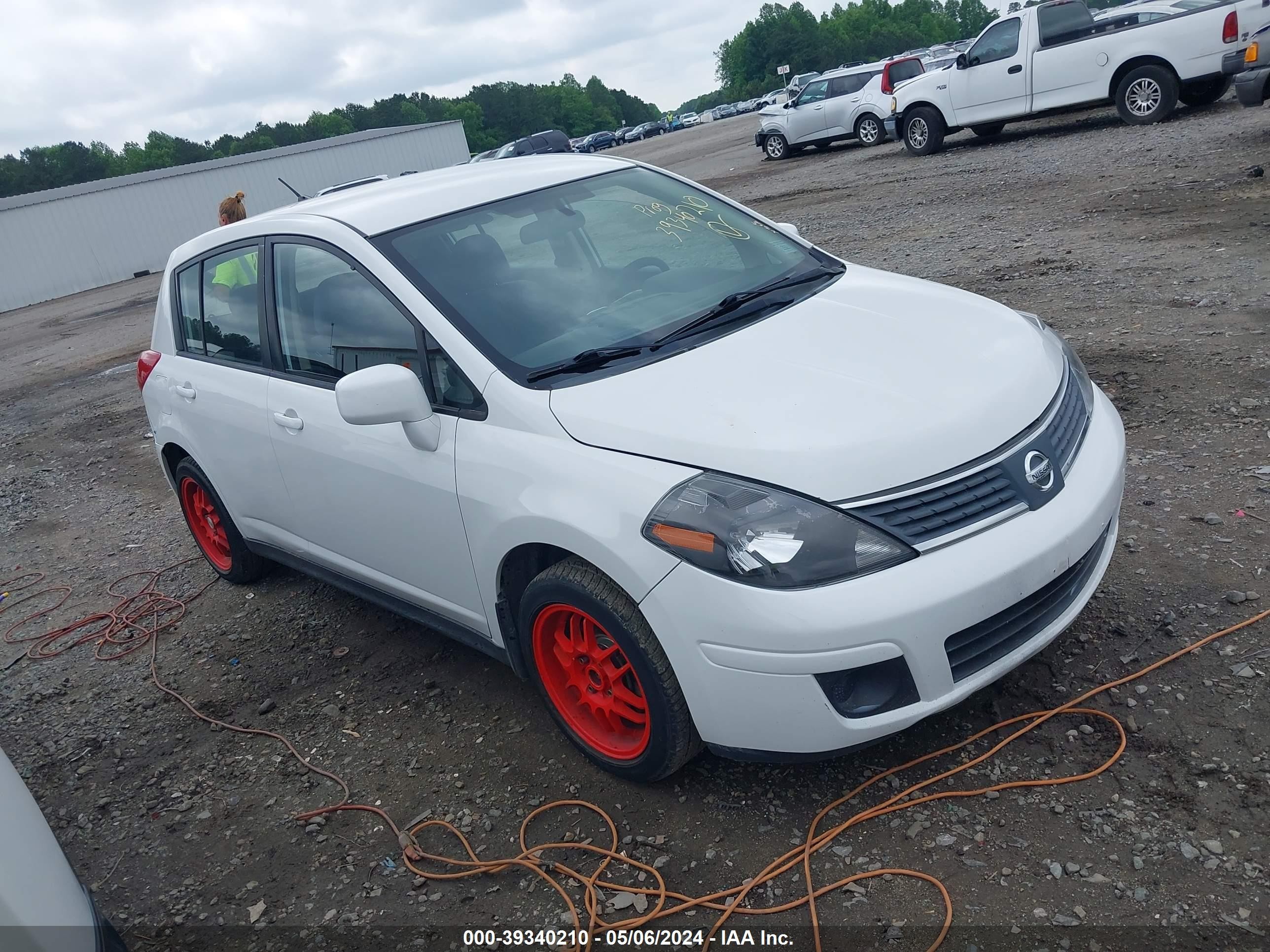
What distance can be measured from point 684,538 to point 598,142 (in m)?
61.1

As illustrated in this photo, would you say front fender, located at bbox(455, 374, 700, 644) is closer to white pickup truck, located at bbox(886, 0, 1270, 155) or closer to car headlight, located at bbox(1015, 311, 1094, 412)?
car headlight, located at bbox(1015, 311, 1094, 412)

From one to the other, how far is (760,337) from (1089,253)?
19.4ft

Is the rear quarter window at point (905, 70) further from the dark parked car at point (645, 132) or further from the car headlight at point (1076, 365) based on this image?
the dark parked car at point (645, 132)

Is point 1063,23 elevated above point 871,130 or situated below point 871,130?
above

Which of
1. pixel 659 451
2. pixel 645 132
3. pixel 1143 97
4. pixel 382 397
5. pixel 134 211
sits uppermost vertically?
pixel 134 211

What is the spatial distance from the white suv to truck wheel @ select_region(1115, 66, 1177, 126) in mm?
5628

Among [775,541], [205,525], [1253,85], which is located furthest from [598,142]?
[775,541]

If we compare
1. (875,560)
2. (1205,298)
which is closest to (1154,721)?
(875,560)

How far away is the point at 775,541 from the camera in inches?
99.9

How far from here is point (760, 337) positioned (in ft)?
10.7

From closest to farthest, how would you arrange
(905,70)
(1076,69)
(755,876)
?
(755,876) < (1076,69) < (905,70)

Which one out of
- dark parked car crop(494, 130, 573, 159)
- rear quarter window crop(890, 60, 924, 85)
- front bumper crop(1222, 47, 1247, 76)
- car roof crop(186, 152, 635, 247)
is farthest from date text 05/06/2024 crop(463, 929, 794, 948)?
rear quarter window crop(890, 60, 924, 85)

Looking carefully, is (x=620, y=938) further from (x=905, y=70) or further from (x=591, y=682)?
(x=905, y=70)

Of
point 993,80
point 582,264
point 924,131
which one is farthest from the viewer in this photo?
point 924,131
